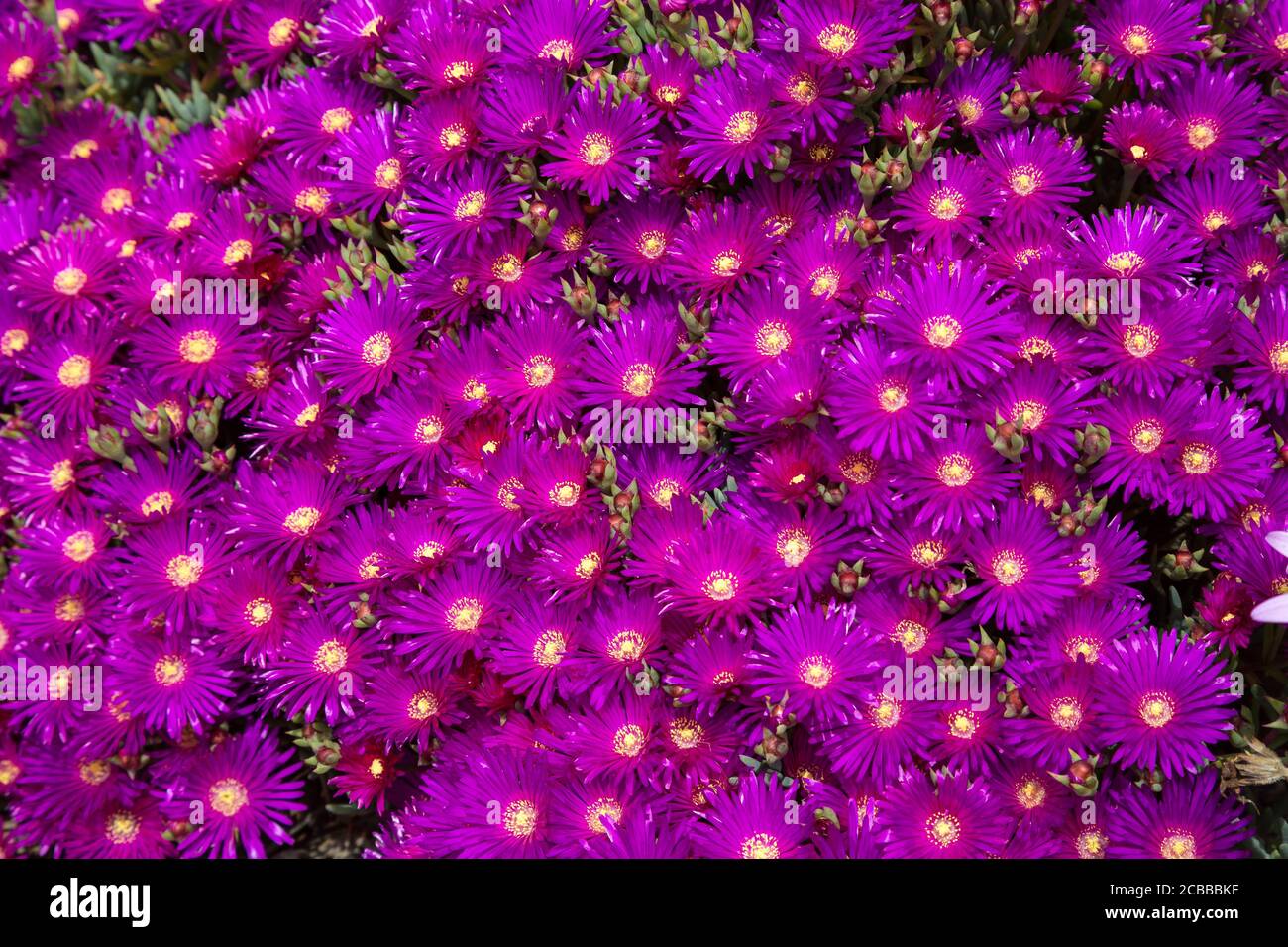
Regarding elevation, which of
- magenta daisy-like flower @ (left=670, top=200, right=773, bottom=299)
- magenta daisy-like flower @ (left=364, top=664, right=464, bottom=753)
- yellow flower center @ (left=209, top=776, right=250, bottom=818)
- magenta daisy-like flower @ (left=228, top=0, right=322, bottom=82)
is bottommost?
yellow flower center @ (left=209, top=776, right=250, bottom=818)

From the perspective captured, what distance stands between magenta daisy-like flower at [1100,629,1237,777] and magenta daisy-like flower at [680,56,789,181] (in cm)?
80

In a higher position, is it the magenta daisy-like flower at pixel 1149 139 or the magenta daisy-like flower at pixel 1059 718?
the magenta daisy-like flower at pixel 1149 139

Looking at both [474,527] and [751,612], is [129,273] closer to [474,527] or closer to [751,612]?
[474,527]

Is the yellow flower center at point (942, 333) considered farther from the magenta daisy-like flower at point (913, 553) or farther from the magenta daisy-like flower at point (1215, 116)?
the magenta daisy-like flower at point (1215, 116)

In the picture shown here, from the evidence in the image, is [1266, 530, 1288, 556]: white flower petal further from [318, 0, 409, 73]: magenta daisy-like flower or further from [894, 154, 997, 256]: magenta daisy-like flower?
[318, 0, 409, 73]: magenta daisy-like flower

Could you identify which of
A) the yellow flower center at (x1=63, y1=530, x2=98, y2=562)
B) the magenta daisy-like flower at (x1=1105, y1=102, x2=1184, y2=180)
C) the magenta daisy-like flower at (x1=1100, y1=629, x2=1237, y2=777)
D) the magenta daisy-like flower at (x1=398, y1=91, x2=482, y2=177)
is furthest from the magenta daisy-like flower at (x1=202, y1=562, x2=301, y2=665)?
the magenta daisy-like flower at (x1=1105, y1=102, x2=1184, y2=180)

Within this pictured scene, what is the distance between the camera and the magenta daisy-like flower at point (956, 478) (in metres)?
1.51

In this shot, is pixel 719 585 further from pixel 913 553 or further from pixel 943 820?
pixel 943 820

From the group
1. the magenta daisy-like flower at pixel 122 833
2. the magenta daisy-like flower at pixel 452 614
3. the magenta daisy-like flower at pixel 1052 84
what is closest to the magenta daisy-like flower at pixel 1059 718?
the magenta daisy-like flower at pixel 452 614

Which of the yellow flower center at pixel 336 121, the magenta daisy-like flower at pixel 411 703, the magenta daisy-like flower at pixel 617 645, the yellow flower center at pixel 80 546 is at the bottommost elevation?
the magenta daisy-like flower at pixel 411 703

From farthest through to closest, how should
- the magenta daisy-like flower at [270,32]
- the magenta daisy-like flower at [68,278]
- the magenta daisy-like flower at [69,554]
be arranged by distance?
1. the magenta daisy-like flower at [270,32]
2. the magenta daisy-like flower at [68,278]
3. the magenta daisy-like flower at [69,554]

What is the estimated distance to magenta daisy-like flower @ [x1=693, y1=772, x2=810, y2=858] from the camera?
146 cm

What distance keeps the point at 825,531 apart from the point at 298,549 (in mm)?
748

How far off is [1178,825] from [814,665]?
1.55ft
